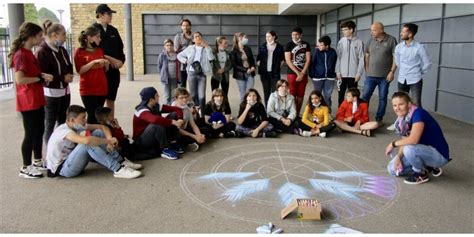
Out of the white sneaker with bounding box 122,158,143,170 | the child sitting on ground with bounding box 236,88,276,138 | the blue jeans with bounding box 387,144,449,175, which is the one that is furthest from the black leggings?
the blue jeans with bounding box 387,144,449,175

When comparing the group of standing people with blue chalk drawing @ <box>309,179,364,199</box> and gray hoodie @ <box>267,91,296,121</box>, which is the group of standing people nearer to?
gray hoodie @ <box>267,91,296,121</box>

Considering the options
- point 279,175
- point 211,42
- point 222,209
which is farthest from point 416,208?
point 211,42

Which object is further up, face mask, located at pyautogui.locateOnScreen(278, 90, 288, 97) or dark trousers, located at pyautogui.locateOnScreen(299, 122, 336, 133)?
face mask, located at pyautogui.locateOnScreen(278, 90, 288, 97)

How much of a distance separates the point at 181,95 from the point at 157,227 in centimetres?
257

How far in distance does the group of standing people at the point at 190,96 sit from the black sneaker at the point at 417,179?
2 cm

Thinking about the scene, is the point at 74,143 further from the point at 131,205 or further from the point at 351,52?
the point at 351,52

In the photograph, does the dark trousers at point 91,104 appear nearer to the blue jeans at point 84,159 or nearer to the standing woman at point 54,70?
the standing woman at point 54,70

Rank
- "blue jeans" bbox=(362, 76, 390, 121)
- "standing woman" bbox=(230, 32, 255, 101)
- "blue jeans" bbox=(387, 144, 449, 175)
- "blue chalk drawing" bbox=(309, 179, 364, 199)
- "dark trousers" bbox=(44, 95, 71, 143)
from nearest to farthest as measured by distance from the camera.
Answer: "blue chalk drawing" bbox=(309, 179, 364, 199)
"blue jeans" bbox=(387, 144, 449, 175)
"dark trousers" bbox=(44, 95, 71, 143)
"blue jeans" bbox=(362, 76, 390, 121)
"standing woman" bbox=(230, 32, 255, 101)


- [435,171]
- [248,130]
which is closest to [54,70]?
[248,130]

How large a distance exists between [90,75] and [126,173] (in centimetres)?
150

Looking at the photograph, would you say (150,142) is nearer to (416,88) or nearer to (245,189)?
(245,189)

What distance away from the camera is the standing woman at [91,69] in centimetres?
481

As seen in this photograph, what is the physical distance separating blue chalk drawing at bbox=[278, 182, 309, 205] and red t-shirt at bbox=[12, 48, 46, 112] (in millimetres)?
2527

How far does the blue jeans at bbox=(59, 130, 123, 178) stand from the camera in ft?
13.0
